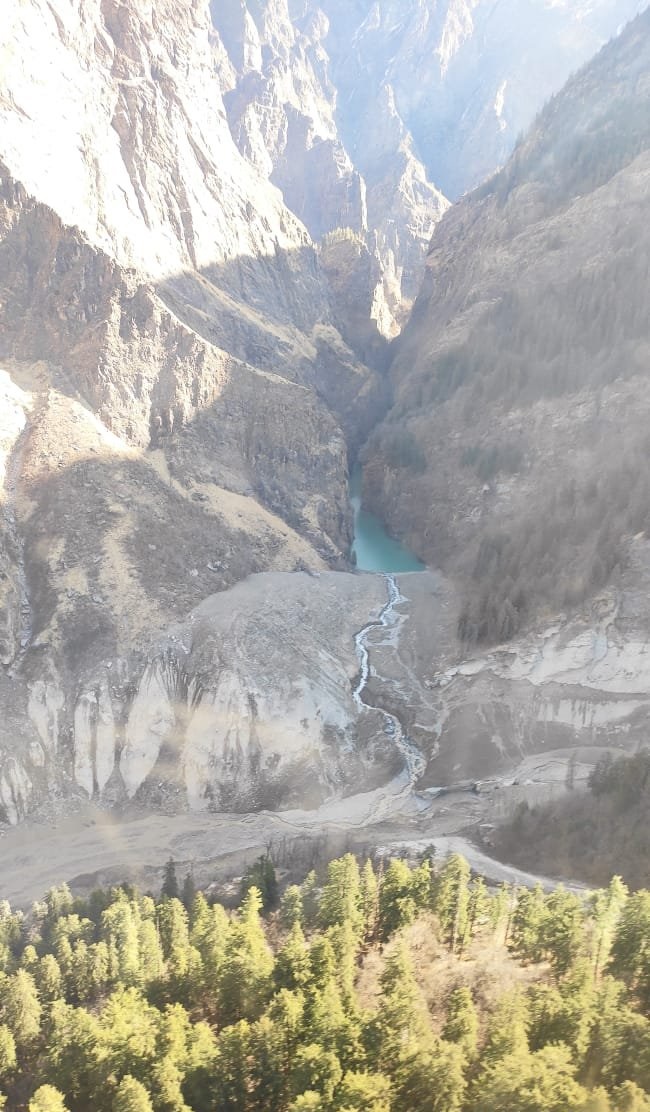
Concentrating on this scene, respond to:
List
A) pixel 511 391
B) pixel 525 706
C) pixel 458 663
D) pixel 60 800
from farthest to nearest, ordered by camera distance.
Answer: pixel 511 391 < pixel 458 663 < pixel 525 706 < pixel 60 800

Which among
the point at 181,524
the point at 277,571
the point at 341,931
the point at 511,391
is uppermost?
the point at 511,391

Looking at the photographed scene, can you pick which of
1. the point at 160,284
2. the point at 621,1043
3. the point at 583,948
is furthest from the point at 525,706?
the point at 160,284

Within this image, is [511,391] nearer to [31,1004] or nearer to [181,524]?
[181,524]

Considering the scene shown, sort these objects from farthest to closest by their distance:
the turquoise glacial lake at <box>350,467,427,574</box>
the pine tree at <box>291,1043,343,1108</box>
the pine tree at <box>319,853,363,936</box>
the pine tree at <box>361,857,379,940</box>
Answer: the turquoise glacial lake at <box>350,467,427,574</box> < the pine tree at <box>361,857,379,940</box> < the pine tree at <box>319,853,363,936</box> < the pine tree at <box>291,1043,343,1108</box>

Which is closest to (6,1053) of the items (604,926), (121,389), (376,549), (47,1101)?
(47,1101)

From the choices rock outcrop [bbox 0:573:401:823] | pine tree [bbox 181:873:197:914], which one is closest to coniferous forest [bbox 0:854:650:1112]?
pine tree [bbox 181:873:197:914]

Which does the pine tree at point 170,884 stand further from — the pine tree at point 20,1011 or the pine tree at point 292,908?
the pine tree at point 20,1011

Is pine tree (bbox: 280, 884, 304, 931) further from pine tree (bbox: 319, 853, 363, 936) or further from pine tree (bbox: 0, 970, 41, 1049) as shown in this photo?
pine tree (bbox: 0, 970, 41, 1049)
